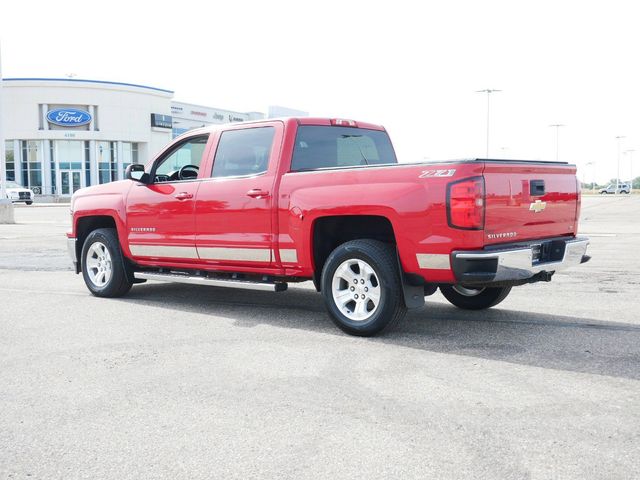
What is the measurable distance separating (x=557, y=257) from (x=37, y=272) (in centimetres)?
806

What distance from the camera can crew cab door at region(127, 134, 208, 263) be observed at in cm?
732

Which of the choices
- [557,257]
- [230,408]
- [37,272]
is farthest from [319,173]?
[37,272]

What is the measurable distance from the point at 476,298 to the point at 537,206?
1.54m

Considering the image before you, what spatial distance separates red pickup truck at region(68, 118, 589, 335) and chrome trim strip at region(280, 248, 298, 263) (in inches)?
0.6

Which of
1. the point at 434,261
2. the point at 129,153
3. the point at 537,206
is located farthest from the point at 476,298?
the point at 129,153

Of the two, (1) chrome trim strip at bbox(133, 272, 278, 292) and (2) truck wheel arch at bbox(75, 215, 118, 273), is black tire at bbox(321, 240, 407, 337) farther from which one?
(2) truck wheel arch at bbox(75, 215, 118, 273)

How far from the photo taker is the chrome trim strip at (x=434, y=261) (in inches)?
212

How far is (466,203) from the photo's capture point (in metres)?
5.23

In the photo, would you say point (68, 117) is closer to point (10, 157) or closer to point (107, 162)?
point (107, 162)

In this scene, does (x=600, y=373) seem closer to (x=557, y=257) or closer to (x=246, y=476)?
(x=557, y=257)

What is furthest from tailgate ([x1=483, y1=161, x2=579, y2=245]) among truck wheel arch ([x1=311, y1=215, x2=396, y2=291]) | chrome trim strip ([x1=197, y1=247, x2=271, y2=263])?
chrome trim strip ([x1=197, y1=247, x2=271, y2=263])

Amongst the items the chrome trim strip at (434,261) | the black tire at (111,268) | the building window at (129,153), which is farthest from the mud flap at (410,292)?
the building window at (129,153)

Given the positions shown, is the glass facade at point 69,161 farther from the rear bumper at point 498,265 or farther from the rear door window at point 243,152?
the rear bumper at point 498,265

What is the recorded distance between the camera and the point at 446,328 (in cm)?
626
